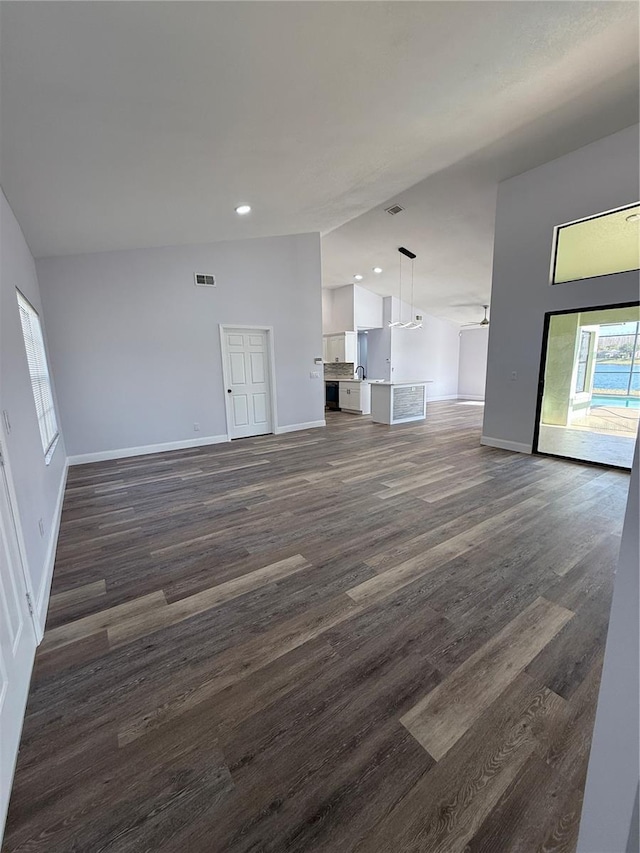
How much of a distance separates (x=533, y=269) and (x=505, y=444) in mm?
2460

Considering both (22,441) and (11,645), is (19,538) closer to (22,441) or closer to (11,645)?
(11,645)

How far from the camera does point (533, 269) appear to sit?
4668 millimetres

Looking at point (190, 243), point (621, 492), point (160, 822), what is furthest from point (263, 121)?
point (621, 492)

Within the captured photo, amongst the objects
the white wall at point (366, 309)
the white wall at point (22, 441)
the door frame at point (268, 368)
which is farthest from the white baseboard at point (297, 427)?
the white wall at point (22, 441)

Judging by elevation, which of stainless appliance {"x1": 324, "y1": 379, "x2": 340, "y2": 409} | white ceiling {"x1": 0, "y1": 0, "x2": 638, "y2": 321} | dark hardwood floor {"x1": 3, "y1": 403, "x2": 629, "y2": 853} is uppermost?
white ceiling {"x1": 0, "y1": 0, "x2": 638, "y2": 321}

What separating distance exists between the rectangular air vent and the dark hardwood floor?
3.89 metres

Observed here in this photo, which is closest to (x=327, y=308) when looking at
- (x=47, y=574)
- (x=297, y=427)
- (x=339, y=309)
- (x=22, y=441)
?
(x=339, y=309)

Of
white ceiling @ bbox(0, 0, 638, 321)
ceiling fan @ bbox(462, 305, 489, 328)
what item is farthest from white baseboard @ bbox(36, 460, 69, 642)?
ceiling fan @ bbox(462, 305, 489, 328)

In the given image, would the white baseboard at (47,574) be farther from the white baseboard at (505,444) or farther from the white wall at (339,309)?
the white wall at (339,309)

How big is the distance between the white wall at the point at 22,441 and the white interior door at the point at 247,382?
3.21 meters

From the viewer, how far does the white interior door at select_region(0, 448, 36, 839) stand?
1.20 metres

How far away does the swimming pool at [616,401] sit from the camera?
15.0 ft

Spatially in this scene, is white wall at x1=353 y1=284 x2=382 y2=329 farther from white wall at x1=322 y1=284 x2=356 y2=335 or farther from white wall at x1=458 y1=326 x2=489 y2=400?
white wall at x1=458 y1=326 x2=489 y2=400

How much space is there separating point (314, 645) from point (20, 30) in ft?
10.5
